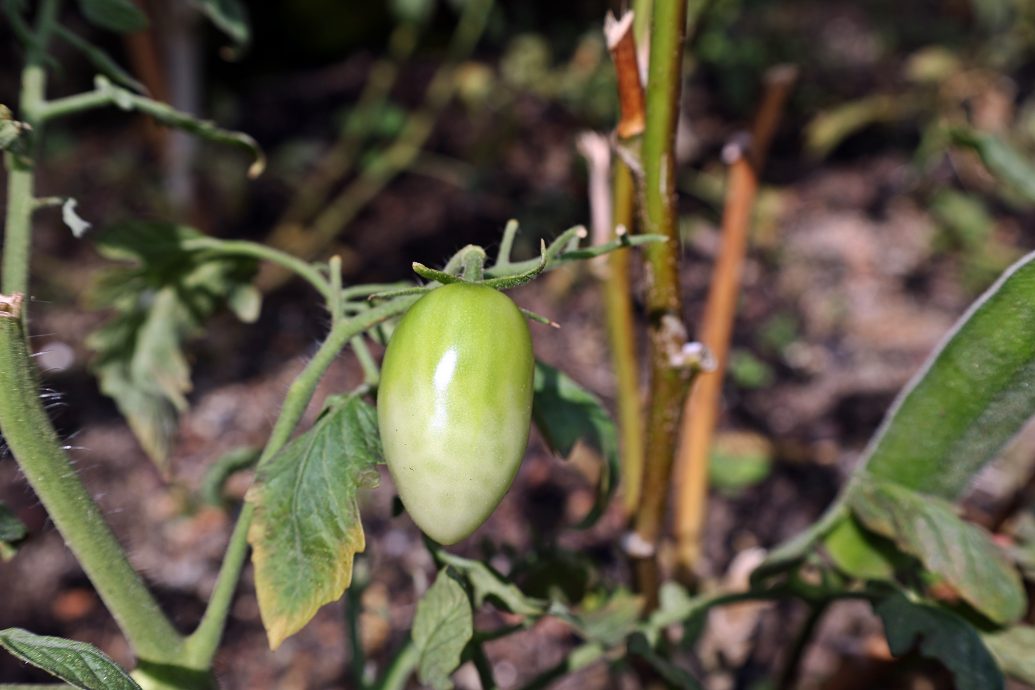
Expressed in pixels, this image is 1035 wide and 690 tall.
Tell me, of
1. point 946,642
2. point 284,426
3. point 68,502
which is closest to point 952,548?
point 946,642

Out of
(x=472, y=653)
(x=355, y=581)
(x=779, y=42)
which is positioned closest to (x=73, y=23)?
(x=779, y=42)

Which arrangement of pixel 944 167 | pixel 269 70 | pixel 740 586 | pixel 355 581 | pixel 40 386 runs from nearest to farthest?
pixel 40 386
pixel 355 581
pixel 740 586
pixel 944 167
pixel 269 70

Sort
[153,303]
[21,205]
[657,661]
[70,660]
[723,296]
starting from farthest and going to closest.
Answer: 1. [723,296]
2. [153,303]
3. [657,661]
4. [21,205]
5. [70,660]

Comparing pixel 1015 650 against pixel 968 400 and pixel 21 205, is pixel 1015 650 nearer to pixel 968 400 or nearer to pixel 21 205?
pixel 968 400

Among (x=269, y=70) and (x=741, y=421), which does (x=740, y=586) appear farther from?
(x=269, y=70)

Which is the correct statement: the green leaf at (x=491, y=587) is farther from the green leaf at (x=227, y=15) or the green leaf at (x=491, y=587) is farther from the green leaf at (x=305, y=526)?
the green leaf at (x=227, y=15)

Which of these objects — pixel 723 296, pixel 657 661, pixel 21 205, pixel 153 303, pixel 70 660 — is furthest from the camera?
pixel 723 296

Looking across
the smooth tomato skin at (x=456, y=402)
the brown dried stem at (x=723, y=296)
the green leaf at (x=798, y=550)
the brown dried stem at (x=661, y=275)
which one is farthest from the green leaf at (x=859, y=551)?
the smooth tomato skin at (x=456, y=402)
